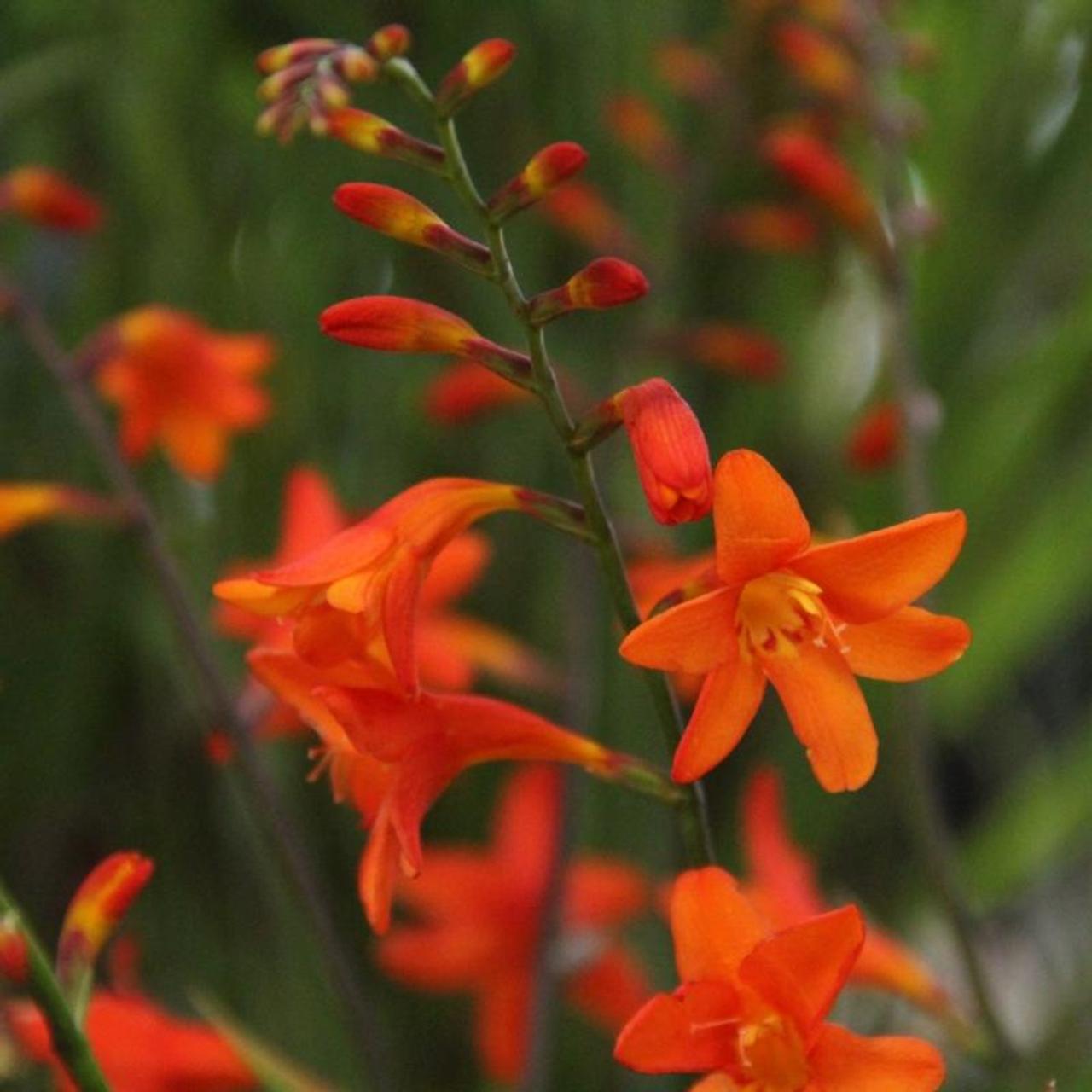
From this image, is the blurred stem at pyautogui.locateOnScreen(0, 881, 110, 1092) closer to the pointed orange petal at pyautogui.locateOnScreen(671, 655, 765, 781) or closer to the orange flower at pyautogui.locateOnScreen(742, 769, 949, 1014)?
the pointed orange petal at pyautogui.locateOnScreen(671, 655, 765, 781)

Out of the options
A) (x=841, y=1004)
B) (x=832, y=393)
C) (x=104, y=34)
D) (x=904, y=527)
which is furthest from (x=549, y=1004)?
(x=104, y=34)

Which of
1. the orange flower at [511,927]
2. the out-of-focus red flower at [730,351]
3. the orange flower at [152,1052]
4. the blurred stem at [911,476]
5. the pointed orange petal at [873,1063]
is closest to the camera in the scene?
the pointed orange petal at [873,1063]

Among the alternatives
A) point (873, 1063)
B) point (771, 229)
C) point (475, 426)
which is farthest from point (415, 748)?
point (475, 426)

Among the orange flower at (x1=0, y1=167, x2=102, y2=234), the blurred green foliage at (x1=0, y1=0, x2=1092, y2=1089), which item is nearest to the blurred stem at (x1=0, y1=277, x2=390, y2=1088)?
the orange flower at (x1=0, y1=167, x2=102, y2=234)

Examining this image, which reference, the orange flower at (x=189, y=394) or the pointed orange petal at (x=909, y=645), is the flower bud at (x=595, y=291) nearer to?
the pointed orange petal at (x=909, y=645)

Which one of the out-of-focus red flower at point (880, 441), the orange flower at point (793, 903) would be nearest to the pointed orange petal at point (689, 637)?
the orange flower at point (793, 903)

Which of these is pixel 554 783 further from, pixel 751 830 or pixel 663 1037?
pixel 663 1037
